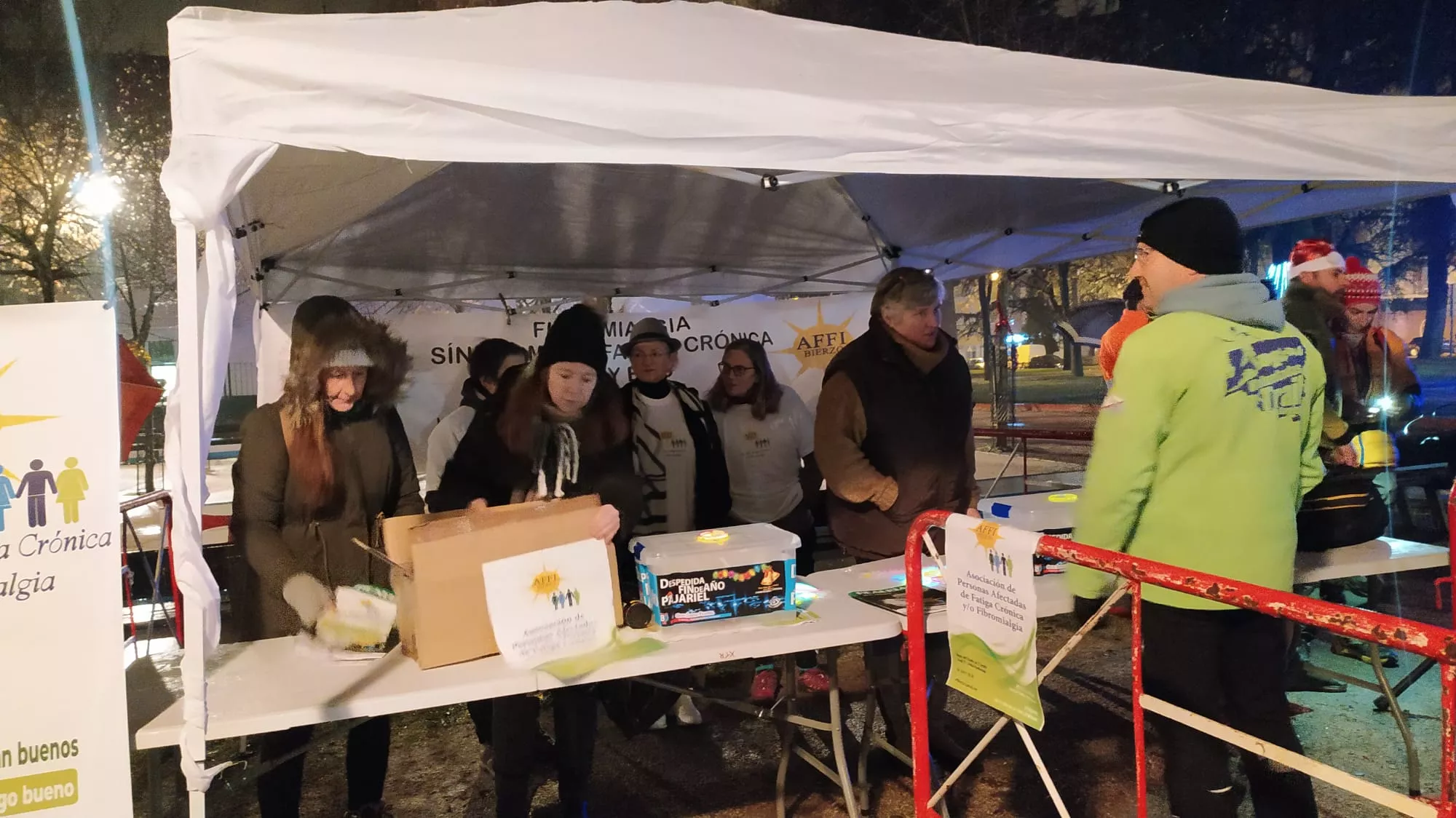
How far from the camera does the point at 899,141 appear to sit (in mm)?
2123

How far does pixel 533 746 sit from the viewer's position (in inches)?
94.9

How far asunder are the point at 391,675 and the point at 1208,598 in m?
1.86

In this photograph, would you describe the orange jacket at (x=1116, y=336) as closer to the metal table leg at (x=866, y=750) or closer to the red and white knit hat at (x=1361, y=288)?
the red and white knit hat at (x=1361, y=288)

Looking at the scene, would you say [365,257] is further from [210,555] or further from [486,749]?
[486,749]

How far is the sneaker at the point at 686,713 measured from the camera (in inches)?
149

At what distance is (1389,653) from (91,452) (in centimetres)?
545

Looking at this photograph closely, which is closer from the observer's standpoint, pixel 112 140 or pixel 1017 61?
pixel 1017 61

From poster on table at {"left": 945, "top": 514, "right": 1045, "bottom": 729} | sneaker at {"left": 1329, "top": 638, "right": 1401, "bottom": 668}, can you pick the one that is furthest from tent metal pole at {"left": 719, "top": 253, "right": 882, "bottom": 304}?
poster on table at {"left": 945, "top": 514, "right": 1045, "bottom": 729}

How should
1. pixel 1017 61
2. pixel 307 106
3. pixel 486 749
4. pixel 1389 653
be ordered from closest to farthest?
pixel 307 106 < pixel 1017 61 < pixel 486 749 < pixel 1389 653

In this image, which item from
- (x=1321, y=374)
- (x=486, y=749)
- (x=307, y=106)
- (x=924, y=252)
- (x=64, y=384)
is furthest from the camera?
(x=924, y=252)

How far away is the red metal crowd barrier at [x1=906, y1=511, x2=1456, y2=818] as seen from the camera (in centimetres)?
114

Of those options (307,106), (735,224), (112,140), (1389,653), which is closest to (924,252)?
(735,224)

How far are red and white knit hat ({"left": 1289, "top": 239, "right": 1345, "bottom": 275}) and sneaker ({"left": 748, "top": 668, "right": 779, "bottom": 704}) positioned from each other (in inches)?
111

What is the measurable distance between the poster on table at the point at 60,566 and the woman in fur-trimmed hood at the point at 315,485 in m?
0.50
